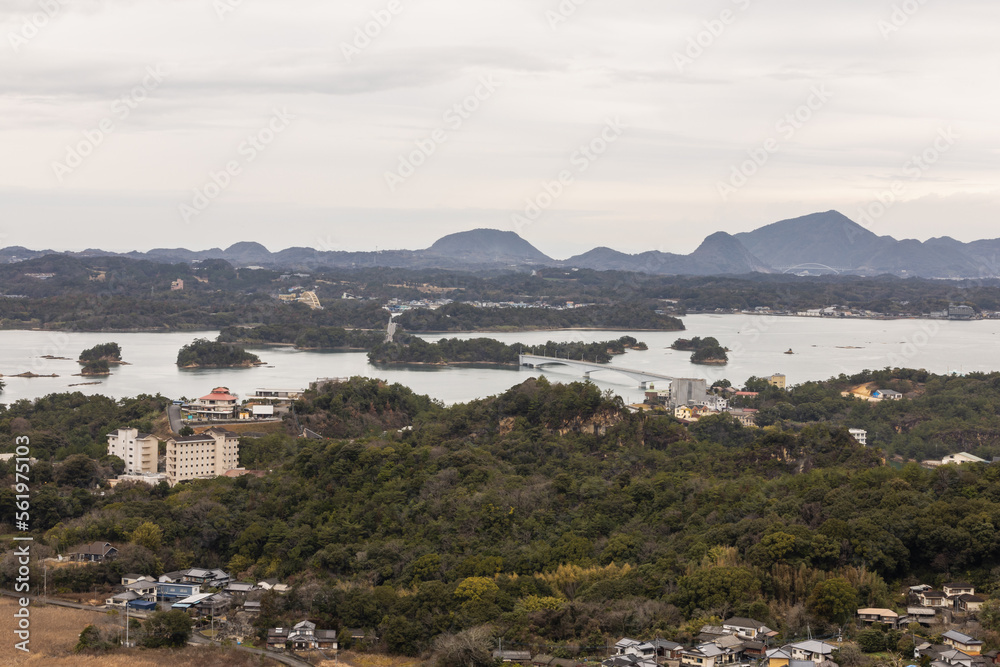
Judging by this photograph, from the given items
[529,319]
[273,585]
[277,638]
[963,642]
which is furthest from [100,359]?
[963,642]

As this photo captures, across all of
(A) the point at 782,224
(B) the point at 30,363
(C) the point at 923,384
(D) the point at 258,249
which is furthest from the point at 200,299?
(A) the point at 782,224

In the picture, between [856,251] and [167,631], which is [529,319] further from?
[856,251]

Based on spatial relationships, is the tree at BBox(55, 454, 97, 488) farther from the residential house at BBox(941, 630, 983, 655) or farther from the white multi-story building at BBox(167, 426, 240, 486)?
the residential house at BBox(941, 630, 983, 655)

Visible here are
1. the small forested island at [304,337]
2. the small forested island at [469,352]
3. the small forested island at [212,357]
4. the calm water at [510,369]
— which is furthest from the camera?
the small forested island at [304,337]

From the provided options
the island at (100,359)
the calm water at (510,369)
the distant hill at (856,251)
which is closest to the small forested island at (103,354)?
the island at (100,359)

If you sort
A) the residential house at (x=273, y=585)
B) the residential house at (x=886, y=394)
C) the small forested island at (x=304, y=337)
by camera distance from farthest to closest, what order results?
the small forested island at (x=304, y=337) < the residential house at (x=886, y=394) < the residential house at (x=273, y=585)

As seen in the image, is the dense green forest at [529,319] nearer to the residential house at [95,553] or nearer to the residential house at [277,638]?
the residential house at [95,553]

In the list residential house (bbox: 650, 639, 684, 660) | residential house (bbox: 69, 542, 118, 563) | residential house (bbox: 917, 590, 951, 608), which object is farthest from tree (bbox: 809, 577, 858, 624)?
residential house (bbox: 69, 542, 118, 563)
